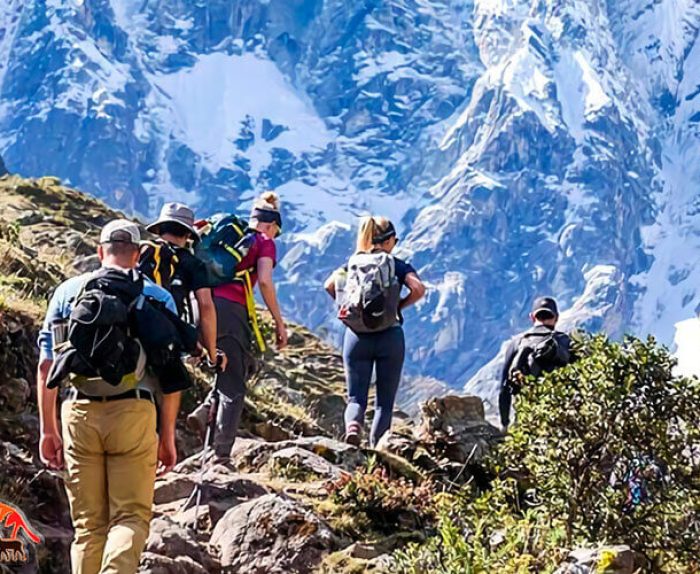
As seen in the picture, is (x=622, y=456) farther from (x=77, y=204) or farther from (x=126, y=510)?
(x=77, y=204)

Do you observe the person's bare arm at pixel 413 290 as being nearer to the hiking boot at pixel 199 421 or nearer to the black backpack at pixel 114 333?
the hiking boot at pixel 199 421

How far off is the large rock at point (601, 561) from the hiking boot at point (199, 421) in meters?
3.84

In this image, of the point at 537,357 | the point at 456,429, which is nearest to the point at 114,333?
the point at 456,429

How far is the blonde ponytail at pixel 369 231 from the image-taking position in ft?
30.5

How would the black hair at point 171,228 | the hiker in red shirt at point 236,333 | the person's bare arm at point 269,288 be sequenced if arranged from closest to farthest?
the black hair at point 171,228, the hiker in red shirt at point 236,333, the person's bare arm at point 269,288

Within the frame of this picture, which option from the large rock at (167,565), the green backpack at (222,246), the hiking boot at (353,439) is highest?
the green backpack at (222,246)

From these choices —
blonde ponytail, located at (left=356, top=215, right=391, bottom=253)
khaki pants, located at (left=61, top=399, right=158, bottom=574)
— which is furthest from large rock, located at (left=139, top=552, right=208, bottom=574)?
blonde ponytail, located at (left=356, top=215, right=391, bottom=253)

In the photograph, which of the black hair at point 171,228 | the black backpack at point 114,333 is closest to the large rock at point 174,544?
the black backpack at point 114,333

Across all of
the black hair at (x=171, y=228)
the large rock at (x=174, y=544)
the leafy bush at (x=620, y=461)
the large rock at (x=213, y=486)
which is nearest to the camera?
the leafy bush at (x=620, y=461)

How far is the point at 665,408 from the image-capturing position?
21.1 feet

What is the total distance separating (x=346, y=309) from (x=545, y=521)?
10.2ft

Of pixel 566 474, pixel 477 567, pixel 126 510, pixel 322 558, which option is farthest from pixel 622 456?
pixel 126 510

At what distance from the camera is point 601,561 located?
225 inches

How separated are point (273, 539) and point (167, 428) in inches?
45.1
